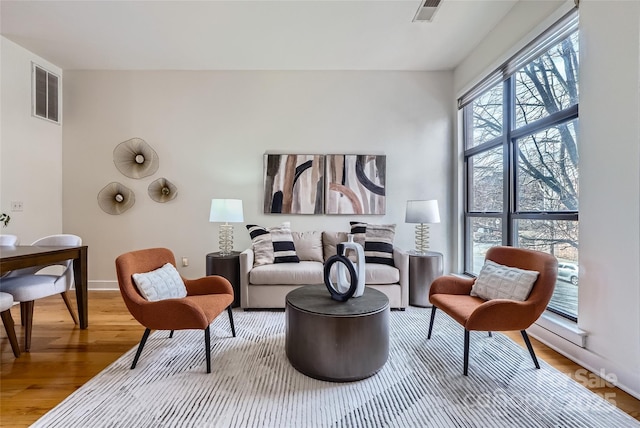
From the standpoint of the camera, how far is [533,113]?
2656 mm

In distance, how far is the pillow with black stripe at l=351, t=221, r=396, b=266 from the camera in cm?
331

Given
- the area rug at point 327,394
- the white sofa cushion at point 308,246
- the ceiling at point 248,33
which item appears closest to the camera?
the area rug at point 327,394

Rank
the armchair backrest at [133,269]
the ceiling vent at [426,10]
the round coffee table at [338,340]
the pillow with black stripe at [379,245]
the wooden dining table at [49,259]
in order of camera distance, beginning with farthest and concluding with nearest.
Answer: the pillow with black stripe at [379,245] → the ceiling vent at [426,10] → the wooden dining table at [49,259] → the armchair backrest at [133,269] → the round coffee table at [338,340]

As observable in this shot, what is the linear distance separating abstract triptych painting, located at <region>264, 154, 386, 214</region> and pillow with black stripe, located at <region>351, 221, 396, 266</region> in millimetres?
432

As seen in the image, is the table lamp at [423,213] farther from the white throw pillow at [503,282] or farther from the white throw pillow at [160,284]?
the white throw pillow at [160,284]

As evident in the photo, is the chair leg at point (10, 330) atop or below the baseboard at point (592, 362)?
atop

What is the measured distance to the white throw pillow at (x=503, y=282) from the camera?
1.98m

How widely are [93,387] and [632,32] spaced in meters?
3.97

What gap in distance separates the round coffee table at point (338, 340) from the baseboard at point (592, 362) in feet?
4.58

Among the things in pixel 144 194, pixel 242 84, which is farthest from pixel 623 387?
pixel 144 194

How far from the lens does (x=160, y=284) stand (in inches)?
82.9

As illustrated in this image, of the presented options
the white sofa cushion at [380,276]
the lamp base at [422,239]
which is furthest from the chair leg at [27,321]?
the lamp base at [422,239]

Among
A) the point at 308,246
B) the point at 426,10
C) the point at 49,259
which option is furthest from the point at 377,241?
the point at 49,259

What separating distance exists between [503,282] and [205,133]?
3.84 metres
